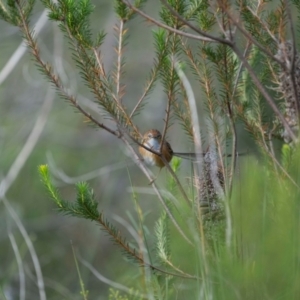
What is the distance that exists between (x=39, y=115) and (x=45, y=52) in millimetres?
475

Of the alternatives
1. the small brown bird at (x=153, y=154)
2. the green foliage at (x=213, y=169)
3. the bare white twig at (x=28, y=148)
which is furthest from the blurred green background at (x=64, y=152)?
the green foliage at (x=213, y=169)

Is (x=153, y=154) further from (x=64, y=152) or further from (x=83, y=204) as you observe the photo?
(x=64, y=152)

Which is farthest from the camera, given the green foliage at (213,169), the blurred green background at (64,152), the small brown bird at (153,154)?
the blurred green background at (64,152)

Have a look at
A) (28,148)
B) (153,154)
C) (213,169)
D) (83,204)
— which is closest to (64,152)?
(28,148)

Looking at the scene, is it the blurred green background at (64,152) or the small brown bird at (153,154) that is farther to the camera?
the blurred green background at (64,152)

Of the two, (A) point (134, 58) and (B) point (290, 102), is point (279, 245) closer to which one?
(B) point (290, 102)

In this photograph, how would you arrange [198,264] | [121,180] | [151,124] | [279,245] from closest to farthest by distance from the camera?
[279,245], [198,264], [151,124], [121,180]

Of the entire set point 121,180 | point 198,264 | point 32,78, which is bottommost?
point 198,264

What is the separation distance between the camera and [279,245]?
37.7 inches

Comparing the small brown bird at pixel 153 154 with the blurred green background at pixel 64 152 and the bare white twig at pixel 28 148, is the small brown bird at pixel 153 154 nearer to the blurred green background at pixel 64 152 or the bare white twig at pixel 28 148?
the bare white twig at pixel 28 148

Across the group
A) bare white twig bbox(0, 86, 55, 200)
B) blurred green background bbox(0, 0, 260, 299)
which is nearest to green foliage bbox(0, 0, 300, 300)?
bare white twig bbox(0, 86, 55, 200)

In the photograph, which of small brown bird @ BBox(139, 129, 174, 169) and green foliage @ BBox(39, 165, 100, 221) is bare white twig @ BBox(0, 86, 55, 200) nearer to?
small brown bird @ BBox(139, 129, 174, 169)

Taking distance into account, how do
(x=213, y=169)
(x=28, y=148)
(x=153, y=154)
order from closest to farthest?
(x=213, y=169) → (x=153, y=154) → (x=28, y=148)

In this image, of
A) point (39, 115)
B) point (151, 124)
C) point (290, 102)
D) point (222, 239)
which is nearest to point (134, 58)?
point (151, 124)
